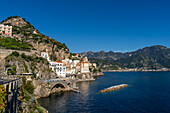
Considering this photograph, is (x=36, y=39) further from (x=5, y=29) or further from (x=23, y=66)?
(x=23, y=66)

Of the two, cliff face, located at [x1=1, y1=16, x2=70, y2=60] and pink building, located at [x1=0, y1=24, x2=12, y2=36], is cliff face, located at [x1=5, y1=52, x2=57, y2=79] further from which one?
pink building, located at [x1=0, y1=24, x2=12, y2=36]

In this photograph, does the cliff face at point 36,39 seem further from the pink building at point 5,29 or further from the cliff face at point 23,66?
the cliff face at point 23,66

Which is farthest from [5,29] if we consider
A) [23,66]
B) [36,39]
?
[23,66]

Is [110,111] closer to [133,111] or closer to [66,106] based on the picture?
[133,111]

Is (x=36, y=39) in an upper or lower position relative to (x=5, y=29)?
lower

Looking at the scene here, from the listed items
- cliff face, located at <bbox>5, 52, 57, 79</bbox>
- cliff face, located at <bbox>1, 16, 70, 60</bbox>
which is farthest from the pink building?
cliff face, located at <bbox>5, 52, 57, 79</bbox>

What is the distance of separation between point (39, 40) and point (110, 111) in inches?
4455

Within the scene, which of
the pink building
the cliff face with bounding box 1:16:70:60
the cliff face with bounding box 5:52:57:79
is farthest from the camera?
the cliff face with bounding box 1:16:70:60

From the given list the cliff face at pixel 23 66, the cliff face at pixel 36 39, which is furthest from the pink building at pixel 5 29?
the cliff face at pixel 23 66

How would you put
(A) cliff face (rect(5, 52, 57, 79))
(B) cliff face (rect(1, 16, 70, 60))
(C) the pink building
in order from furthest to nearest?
(B) cliff face (rect(1, 16, 70, 60)), (C) the pink building, (A) cliff face (rect(5, 52, 57, 79))

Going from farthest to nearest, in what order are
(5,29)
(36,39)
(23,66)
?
(36,39) < (5,29) < (23,66)

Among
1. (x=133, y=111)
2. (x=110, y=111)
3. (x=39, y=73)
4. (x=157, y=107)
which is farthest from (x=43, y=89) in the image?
(x=157, y=107)

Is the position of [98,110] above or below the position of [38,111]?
below

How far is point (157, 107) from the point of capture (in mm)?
54156
